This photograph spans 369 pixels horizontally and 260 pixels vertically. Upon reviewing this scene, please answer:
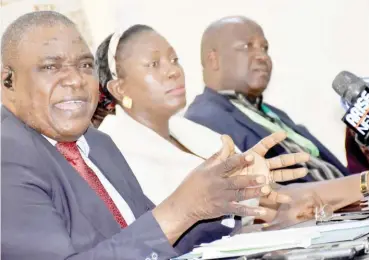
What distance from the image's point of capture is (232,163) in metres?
0.99

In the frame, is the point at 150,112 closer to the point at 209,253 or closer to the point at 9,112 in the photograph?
the point at 9,112

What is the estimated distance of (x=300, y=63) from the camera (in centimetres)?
272

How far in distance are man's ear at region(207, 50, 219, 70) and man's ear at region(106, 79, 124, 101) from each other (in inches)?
27.8

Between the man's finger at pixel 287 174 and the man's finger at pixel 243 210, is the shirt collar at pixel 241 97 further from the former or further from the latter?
the man's finger at pixel 243 210

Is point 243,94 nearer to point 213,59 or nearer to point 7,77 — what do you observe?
point 213,59

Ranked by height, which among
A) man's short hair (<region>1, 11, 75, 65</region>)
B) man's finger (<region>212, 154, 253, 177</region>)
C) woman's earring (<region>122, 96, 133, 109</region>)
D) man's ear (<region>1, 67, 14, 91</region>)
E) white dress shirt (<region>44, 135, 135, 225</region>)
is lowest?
white dress shirt (<region>44, 135, 135, 225</region>)

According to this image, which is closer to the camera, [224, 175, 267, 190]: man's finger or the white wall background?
[224, 175, 267, 190]: man's finger

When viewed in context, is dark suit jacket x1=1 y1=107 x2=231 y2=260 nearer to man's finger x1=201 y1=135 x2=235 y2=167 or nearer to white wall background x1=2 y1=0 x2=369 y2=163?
man's finger x1=201 y1=135 x2=235 y2=167

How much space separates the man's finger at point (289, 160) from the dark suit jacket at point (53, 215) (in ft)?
0.76

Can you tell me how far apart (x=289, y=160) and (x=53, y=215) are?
0.41 metres

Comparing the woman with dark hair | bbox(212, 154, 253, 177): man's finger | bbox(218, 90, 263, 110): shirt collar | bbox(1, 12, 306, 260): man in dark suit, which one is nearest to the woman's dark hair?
the woman with dark hair

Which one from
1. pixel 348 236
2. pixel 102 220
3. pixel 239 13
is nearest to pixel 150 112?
pixel 102 220

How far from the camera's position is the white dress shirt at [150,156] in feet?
5.26

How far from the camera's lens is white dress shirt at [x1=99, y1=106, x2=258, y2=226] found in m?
1.60
